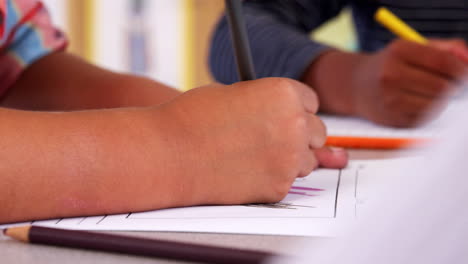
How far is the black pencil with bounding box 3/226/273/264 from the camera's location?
191 mm

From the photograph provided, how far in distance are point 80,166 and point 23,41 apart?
0.28 m

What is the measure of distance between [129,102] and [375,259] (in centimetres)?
34

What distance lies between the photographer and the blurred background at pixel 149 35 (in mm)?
2184

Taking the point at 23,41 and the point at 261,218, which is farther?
the point at 23,41

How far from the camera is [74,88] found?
0.47 metres

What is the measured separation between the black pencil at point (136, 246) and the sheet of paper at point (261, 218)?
0.09 ft

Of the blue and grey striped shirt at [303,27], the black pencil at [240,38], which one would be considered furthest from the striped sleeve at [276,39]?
the black pencil at [240,38]

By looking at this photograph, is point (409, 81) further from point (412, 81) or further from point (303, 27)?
point (303, 27)

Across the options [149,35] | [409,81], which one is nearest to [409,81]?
[409,81]

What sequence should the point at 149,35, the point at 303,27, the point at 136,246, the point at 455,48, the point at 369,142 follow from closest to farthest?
the point at 136,246 < the point at 369,142 < the point at 455,48 < the point at 303,27 < the point at 149,35

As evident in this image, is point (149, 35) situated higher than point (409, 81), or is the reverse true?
point (409, 81)

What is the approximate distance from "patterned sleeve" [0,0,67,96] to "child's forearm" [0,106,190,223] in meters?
0.24

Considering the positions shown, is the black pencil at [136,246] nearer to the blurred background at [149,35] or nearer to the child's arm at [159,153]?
the child's arm at [159,153]

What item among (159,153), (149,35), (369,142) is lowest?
(149,35)
